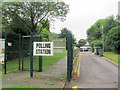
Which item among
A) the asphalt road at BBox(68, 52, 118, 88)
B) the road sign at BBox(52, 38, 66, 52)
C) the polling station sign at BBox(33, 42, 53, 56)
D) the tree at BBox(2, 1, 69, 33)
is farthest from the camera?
the tree at BBox(2, 1, 69, 33)

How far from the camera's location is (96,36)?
63.6 m

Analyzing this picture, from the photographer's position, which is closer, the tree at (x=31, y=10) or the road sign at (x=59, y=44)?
the road sign at (x=59, y=44)

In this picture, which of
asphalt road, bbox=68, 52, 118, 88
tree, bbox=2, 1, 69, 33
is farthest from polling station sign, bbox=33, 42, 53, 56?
tree, bbox=2, 1, 69, 33

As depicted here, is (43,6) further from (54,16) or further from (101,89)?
(101,89)

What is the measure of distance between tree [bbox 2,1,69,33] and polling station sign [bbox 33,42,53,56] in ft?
32.8

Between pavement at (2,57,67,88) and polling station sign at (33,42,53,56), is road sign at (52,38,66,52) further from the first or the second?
pavement at (2,57,67,88)

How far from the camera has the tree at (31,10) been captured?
15.9m

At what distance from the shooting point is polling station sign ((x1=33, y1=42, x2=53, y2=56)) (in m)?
6.91

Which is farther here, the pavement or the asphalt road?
the asphalt road

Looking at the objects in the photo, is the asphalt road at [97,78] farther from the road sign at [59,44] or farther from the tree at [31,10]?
the tree at [31,10]

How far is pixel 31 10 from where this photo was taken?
15992 millimetres

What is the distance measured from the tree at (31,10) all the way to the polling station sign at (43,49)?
9983 mm

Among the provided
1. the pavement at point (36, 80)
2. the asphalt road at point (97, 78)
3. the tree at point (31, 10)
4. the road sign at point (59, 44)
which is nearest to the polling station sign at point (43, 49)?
the road sign at point (59, 44)

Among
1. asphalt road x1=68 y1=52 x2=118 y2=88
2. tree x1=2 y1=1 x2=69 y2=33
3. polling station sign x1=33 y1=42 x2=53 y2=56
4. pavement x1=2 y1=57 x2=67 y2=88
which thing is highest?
tree x1=2 y1=1 x2=69 y2=33
